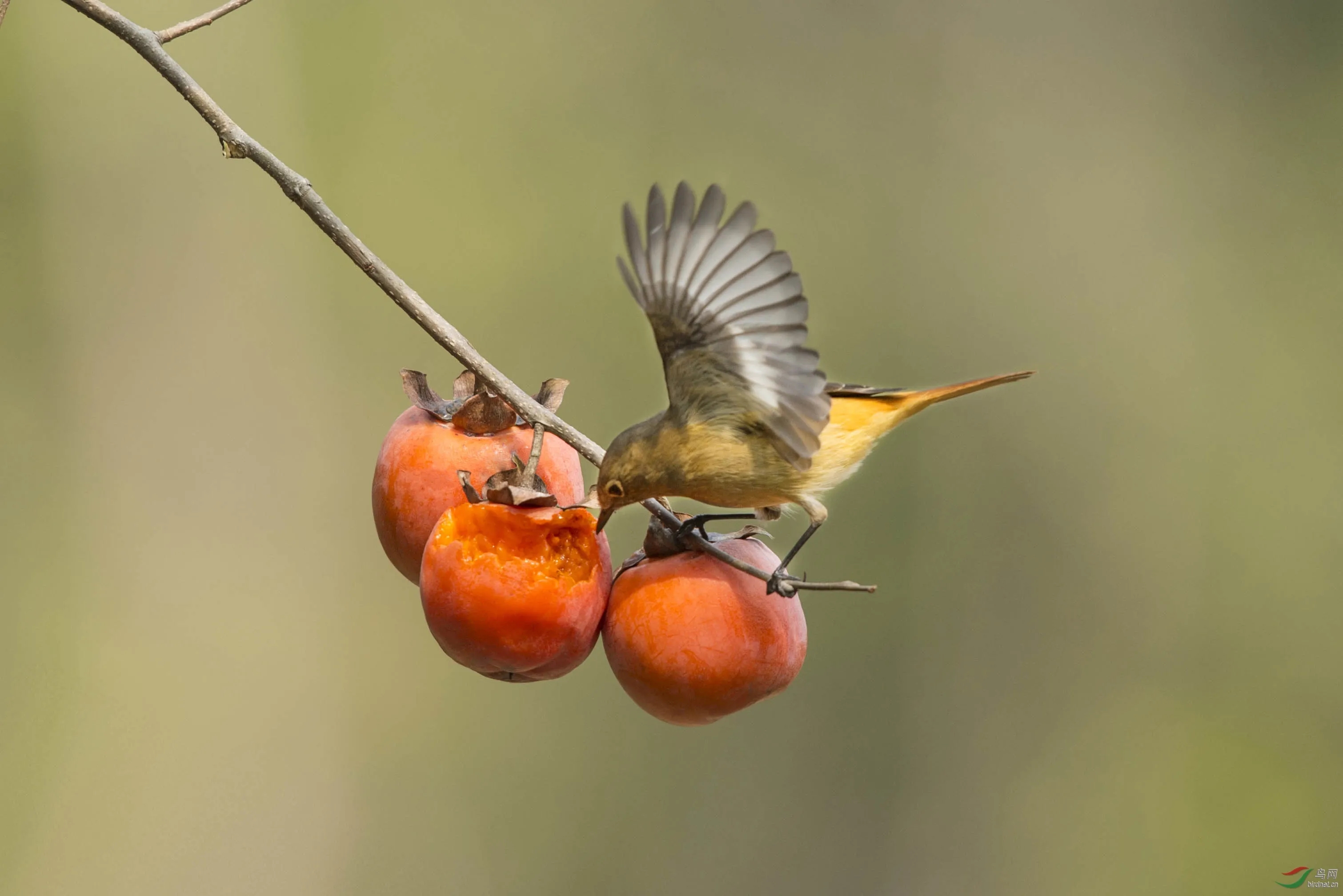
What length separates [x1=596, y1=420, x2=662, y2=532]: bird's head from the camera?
1103 mm

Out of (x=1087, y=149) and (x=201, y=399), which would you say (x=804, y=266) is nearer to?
(x=1087, y=149)

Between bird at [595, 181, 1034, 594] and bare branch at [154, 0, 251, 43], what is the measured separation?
63 cm

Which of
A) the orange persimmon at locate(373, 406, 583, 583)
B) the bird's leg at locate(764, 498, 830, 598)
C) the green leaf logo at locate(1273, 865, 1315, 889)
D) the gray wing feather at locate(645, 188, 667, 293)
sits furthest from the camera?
the green leaf logo at locate(1273, 865, 1315, 889)

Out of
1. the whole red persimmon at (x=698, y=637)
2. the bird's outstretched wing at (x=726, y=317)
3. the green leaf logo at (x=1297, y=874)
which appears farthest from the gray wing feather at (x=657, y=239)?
the green leaf logo at (x=1297, y=874)

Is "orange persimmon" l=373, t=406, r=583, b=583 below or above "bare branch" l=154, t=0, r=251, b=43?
below

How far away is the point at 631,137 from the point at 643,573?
2.39 m

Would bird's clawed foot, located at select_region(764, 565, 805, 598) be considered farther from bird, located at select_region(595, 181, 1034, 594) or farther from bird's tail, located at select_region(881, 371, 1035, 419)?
bird's tail, located at select_region(881, 371, 1035, 419)

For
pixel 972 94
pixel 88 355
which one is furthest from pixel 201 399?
pixel 972 94

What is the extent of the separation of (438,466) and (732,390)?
0.33m

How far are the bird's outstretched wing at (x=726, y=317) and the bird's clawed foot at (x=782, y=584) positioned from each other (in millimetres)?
125

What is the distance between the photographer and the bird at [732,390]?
0.97 metres

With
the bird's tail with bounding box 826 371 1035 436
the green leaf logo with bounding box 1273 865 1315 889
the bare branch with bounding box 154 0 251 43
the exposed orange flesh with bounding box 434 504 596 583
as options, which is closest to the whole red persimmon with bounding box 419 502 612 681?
the exposed orange flesh with bounding box 434 504 596 583

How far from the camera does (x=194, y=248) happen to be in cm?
278

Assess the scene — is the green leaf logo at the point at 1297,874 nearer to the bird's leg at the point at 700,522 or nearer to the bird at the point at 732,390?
the bird at the point at 732,390
